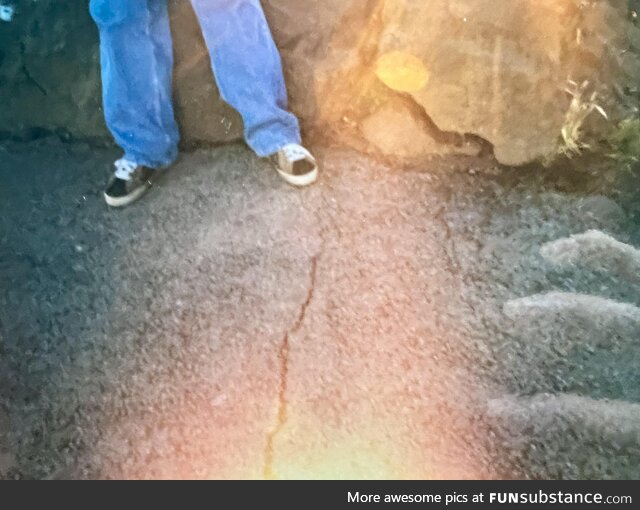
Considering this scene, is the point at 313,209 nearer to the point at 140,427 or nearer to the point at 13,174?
the point at 140,427

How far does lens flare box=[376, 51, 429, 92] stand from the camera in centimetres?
186

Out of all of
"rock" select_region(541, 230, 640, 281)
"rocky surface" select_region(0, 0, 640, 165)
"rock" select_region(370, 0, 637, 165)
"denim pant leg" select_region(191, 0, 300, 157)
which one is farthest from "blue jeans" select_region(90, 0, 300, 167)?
"rock" select_region(541, 230, 640, 281)

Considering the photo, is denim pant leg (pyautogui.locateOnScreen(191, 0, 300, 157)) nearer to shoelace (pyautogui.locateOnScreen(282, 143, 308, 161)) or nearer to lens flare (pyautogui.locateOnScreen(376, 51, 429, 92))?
shoelace (pyautogui.locateOnScreen(282, 143, 308, 161))

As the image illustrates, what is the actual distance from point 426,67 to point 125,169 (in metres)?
0.96

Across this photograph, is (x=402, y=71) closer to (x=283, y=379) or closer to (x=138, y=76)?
(x=138, y=76)

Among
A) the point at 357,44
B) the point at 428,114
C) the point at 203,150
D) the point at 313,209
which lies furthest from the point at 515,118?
the point at 203,150

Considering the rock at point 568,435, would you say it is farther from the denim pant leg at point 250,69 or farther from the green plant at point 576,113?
the denim pant leg at point 250,69

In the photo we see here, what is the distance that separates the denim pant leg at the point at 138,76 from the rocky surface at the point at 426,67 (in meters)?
0.09

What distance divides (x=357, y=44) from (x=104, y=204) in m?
0.91

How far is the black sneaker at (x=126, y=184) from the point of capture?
1.83m

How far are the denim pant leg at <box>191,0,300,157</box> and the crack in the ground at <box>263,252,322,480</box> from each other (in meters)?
0.43

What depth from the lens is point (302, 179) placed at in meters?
1.80
